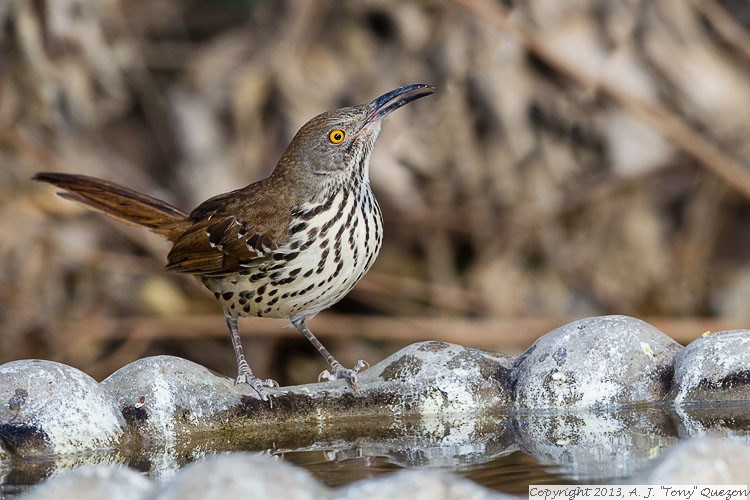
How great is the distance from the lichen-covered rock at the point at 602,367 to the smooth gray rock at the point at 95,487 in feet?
6.34

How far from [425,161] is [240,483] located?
6.56 metres

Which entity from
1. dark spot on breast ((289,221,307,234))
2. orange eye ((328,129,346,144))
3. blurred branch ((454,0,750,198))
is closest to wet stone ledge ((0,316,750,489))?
dark spot on breast ((289,221,307,234))

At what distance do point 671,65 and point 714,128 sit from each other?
22.6 inches

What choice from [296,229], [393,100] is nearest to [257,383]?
[296,229]

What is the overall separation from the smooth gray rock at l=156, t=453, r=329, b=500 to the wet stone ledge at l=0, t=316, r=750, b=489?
1.03 metres

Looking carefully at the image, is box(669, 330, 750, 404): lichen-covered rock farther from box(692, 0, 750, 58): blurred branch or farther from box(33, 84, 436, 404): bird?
box(692, 0, 750, 58): blurred branch

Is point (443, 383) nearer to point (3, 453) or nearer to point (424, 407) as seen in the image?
point (424, 407)

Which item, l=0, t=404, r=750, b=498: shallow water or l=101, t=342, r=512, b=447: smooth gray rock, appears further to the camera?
l=101, t=342, r=512, b=447: smooth gray rock

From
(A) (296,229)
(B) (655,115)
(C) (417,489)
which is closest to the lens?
(C) (417,489)

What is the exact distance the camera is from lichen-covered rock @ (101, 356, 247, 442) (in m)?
4.10

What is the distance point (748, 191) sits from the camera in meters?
8.48

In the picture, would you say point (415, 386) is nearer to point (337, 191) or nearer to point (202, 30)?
point (337, 191)

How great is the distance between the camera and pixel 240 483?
8.49ft

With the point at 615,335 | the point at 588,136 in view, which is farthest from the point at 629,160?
the point at 615,335
